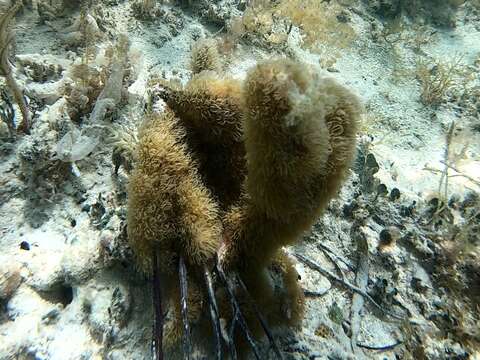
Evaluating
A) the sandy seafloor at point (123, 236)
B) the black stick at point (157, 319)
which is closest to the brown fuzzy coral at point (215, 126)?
the black stick at point (157, 319)

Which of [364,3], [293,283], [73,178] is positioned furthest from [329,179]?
[364,3]

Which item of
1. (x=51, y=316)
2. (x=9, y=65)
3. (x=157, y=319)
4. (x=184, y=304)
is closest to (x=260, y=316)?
(x=184, y=304)

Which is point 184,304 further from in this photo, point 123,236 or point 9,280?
point 9,280

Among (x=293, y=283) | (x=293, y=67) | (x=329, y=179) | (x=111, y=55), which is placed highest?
(x=293, y=67)

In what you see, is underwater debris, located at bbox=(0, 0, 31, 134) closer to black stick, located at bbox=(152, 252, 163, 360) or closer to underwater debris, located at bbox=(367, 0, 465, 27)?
black stick, located at bbox=(152, 252, 163, 360)

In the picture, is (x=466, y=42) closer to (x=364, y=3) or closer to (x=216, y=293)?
(x=364, y=3)

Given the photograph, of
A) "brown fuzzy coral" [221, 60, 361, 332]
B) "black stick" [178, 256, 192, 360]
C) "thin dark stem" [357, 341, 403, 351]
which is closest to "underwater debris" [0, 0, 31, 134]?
"black stick" [178, 256, 192, 360]
